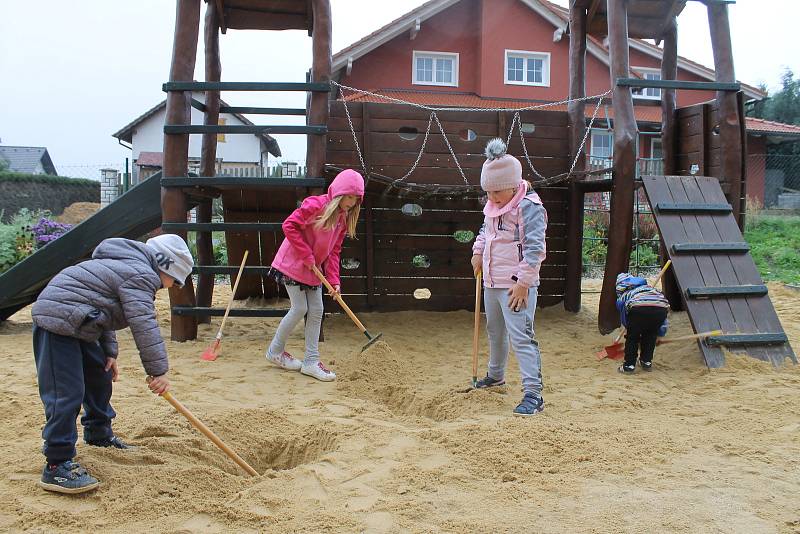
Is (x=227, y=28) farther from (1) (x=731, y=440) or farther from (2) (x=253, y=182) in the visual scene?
(1) (x=731, y=440)

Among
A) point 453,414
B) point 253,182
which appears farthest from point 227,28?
point 453,414

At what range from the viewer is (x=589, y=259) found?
13.4m

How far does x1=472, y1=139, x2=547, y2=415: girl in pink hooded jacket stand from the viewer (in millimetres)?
4281

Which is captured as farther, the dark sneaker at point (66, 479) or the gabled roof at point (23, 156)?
the gabled roof at point (23, 156)

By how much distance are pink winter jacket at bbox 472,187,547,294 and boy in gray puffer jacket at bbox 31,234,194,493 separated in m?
2.14

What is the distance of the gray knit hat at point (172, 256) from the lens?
312 cm

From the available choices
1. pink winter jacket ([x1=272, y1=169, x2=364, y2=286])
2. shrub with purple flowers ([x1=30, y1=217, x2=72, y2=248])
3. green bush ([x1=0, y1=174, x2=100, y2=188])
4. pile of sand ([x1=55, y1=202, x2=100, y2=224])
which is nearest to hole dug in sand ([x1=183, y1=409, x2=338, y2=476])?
pink winter jacket ([x1=272, y1=169, x2=364, y2=286])

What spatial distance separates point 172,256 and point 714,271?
485 centimetres

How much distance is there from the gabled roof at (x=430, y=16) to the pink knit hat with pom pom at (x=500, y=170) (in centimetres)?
1569

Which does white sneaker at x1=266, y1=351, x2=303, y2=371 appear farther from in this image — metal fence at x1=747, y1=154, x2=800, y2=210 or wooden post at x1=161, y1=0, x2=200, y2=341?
metal fence at x1=747, y1=154, x2=800, y2=210

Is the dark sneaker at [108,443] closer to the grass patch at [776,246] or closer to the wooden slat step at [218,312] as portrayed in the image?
the wooden slat step at [218,312]

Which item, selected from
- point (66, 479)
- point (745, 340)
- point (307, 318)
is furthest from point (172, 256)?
point (745, 340)

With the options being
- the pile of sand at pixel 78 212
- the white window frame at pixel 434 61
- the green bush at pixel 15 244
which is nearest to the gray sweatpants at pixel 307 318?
the green bush at pixel 15 244

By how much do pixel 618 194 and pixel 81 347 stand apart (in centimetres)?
523
